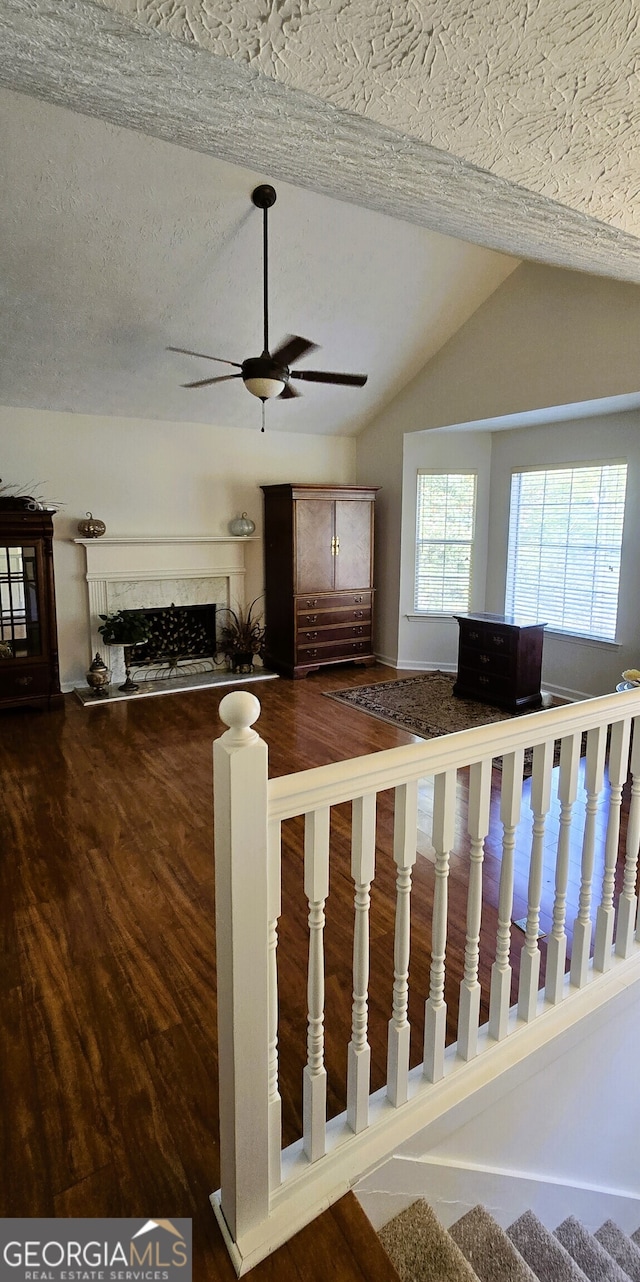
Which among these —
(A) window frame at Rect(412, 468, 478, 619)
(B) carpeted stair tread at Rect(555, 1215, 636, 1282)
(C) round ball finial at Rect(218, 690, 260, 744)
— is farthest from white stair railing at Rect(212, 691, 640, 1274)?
(A) window frame at Rect(412, 468, 478, 619)

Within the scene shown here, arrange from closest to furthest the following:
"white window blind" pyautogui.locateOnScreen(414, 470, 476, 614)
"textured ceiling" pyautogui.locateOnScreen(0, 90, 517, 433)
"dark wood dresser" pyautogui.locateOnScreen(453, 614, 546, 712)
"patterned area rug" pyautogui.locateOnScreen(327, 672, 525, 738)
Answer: "textured ceiling" pyautogui.locateOnScreen(0, 90, 517, 433) < "patterned area rug" pyautogui.locateOnScreen(327, 672, 525, 738) < "dark wood dresser" pyautogui.locateOnScreen(453, 614, 546, 712) < "white window blind" pyautogui.locateOnScreen(414, 470, 476, 614)

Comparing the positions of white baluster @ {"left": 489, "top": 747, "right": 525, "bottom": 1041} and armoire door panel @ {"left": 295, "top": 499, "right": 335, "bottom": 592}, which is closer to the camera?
Result: white baluster @ {"left": 489, "top": 747, "right": 525, "bottom": 1041}

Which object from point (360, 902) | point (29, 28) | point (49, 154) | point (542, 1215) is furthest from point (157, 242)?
point (542, 1215)

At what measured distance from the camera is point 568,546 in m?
5.59

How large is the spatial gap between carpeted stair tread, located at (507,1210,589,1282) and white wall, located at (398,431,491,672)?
5.05m

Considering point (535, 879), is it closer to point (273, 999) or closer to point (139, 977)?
point (273, 999)

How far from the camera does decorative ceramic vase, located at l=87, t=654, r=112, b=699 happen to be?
18.1 ft

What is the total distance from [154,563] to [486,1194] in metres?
5.24

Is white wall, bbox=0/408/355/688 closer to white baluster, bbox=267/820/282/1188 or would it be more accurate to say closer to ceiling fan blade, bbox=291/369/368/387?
ceiling fan blade, bbox=291/369/368/387

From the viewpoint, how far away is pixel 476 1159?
5.60 feet

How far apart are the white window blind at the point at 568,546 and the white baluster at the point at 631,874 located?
362 cm

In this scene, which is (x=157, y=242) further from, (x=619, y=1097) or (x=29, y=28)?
(x=619, y=1097)

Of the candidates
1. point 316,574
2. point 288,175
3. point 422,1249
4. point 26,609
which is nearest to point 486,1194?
point 422,1249

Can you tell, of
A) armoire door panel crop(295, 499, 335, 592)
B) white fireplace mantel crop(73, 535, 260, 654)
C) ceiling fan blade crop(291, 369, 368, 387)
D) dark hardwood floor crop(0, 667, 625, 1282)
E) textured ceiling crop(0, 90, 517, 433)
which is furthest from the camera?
armoire door panel crop(295, 499, 335, 592)
